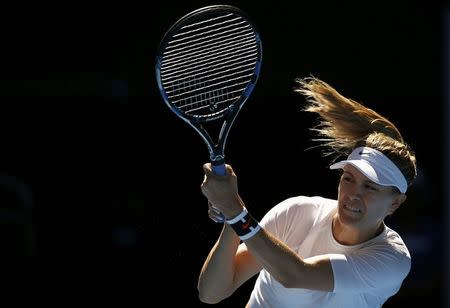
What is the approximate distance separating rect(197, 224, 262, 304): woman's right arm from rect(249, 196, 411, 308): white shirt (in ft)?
0.23

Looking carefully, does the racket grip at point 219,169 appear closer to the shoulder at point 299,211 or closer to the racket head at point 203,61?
the racket head at point 203,61

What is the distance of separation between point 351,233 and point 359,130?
14.1 inches

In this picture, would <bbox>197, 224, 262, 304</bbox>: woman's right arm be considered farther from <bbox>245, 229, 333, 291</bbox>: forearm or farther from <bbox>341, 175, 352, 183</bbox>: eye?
<bbox>341, 175, 352, 183</bbox>: eye

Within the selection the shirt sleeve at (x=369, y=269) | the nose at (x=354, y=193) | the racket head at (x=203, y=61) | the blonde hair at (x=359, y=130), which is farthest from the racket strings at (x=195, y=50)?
the shirt sleeve at (x=369, y=269)

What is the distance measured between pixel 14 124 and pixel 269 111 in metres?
1.45

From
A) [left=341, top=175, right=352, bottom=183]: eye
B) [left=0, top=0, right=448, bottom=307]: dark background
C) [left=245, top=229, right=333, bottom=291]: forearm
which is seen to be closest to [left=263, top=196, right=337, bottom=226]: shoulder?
[left=341, top=175, right=352, bottom=183]: eye

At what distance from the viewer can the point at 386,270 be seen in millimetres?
3012

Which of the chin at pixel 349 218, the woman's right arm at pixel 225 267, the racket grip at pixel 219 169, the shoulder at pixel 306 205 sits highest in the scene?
the racket grip at pixel 219 169

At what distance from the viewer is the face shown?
9.85ft

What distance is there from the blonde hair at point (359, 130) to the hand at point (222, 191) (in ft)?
1.82

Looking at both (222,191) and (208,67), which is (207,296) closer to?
(222,191)

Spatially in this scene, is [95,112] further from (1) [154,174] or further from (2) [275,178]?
(2) [275,178]

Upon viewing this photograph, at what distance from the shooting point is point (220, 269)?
314 cm

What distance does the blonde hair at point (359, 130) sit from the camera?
3.12 metres
